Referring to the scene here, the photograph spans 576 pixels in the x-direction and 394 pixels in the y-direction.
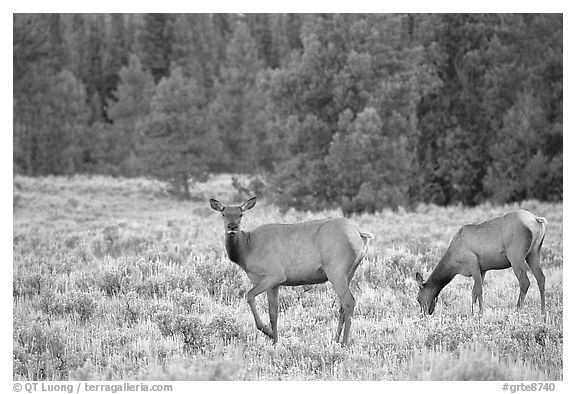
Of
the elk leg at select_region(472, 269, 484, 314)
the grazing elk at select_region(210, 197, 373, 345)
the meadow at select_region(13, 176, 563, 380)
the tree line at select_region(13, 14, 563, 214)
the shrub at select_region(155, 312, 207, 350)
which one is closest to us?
the meadow at select_region(13, 176, 563, 380)

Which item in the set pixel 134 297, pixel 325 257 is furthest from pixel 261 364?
pixel 134 297

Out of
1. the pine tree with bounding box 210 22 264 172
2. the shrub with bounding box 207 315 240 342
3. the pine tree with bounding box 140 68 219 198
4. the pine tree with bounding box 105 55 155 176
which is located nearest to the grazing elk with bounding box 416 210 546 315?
the shrub with bounding box 207 315 240 342

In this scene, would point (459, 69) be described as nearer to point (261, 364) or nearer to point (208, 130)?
point (208, 130)

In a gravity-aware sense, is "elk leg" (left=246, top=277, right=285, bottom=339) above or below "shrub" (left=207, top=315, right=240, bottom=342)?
above

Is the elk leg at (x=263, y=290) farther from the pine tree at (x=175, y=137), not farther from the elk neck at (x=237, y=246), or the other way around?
the pine tree at (x=175, y=137)

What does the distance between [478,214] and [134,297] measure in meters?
17.3

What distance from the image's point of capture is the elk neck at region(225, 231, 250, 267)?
9023 millimetres

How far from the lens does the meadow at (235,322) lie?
7.88 metres

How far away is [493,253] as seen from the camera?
10977mm

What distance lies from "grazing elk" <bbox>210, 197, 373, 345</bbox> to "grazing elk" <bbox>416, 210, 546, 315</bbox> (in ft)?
7.93

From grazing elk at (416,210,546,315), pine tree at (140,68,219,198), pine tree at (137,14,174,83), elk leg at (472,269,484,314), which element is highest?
pine tree at (137,14,174,83)

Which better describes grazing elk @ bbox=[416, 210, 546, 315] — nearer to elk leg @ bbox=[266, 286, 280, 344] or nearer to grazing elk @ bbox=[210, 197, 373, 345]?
grazing elk @ bbox=[210, 197, 373, 345]

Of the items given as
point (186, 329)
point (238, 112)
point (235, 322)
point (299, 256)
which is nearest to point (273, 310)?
point (235, 322)

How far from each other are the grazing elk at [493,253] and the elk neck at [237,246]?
3105 millimetres
